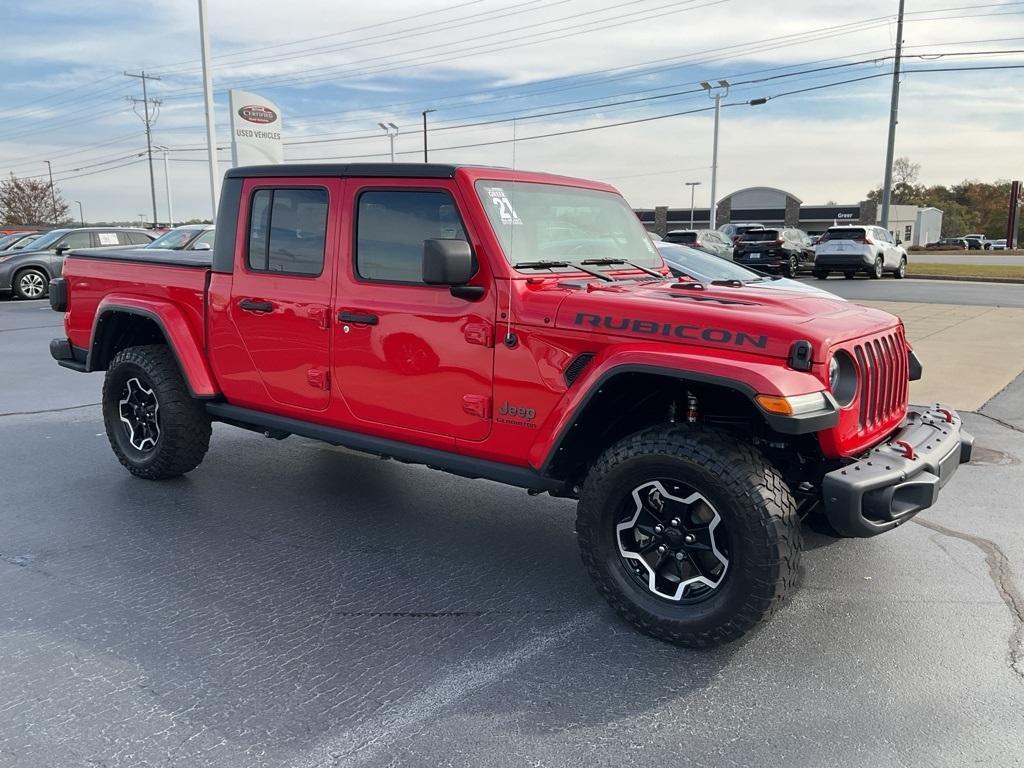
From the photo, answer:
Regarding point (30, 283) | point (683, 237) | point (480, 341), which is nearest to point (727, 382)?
point (480, 341)

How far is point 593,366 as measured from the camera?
3357mm

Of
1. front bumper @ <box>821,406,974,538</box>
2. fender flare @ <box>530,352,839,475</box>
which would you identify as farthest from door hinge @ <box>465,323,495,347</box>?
front bumper @ <box>821,406,974,538</box>

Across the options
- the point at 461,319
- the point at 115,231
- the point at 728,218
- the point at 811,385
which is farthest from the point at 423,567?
the point at 728,218

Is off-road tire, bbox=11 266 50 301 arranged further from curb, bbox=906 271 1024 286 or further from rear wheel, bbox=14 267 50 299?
curb, bbox=906 271 1024 286

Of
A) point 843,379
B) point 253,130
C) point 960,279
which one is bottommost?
point 960,279

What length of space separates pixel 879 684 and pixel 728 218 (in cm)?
7500

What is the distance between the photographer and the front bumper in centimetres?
294

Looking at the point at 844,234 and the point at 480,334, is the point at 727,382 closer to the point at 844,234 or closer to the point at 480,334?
the point at 480,334

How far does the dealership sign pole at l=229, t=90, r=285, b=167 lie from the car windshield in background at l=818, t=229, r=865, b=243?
15835 millimetres

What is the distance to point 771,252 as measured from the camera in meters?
23.3

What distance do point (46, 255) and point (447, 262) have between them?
1879 centimetres

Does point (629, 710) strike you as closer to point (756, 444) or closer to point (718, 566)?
point (718, 566)

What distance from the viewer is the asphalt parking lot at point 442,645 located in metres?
2.62

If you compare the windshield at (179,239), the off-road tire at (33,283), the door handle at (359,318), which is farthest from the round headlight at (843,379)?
the off-road tire at (33,283)
